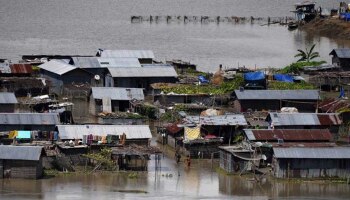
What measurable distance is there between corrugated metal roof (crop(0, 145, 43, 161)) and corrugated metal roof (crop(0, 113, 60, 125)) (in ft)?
12.1

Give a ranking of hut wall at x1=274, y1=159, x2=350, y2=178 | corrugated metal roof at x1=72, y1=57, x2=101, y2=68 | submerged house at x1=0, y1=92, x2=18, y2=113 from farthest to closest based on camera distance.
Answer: corrugated metal roof at x1=72, y1=57, x2=101, y2=68 → submerged house at x1=0, y1=92, x2=18, y2=113 → hut wall at x1=274, y1=159, x2=350, y2=178

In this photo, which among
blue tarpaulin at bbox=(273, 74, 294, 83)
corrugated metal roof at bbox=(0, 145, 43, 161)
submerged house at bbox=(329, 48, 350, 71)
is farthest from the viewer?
submerged house at bbox=(329, 48, 350, 71)

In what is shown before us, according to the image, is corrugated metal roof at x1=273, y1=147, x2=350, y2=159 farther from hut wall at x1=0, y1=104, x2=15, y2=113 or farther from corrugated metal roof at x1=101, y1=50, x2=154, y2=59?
corrugated metal roof at x1=101, y1=50, x2=154, y2=59

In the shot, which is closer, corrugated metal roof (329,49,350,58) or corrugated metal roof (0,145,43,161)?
corrugated metal roof (0,145,43,161)

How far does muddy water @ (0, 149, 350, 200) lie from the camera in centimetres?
3328

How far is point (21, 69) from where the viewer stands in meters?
49.8

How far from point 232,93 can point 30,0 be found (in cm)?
7383

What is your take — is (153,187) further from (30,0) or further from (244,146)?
(30,0)

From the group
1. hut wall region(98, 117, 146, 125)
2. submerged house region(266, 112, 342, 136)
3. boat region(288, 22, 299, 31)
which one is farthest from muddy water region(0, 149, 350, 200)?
boat region(288, 22, 299, 31)

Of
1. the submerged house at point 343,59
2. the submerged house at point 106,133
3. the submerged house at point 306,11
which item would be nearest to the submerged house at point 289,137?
the submerged house at point 106,133

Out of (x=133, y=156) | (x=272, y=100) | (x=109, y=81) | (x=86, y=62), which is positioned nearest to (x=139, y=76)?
(x=109, y=81)

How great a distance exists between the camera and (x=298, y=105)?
148 feet

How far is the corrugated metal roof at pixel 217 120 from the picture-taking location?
39625 millimetres

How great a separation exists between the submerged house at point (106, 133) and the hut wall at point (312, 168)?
5.20 metres
